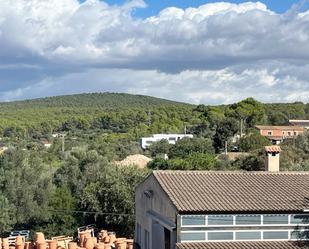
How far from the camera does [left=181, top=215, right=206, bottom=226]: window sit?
24688 millimetres

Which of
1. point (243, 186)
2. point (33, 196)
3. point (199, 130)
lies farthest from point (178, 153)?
point (243, 186)

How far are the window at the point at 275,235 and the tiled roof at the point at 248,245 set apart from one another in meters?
0.20

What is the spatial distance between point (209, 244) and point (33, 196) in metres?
22.5

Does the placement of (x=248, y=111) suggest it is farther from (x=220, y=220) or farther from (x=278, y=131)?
(x=220, y=220)

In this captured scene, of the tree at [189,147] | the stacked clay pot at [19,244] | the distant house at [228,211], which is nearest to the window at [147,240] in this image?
the distant house at [228,211]

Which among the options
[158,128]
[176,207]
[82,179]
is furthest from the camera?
[158,128]

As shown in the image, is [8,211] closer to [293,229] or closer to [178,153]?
[293,229]

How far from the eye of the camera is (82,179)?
5203 centimetres

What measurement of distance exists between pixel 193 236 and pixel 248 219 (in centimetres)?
216

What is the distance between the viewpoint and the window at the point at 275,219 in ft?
83.4

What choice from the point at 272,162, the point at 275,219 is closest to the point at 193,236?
the point at 275,219

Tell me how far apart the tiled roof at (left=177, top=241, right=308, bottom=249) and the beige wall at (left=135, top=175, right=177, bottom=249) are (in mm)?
1144

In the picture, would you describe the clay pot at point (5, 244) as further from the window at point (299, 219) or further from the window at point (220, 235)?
the window at point (299, 219)

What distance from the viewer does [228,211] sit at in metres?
24.8
